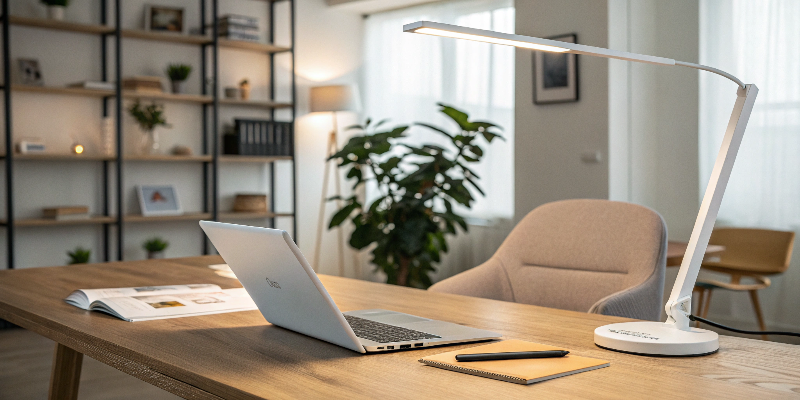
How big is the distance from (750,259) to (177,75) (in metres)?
3.79

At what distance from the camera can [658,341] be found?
3.86 ft

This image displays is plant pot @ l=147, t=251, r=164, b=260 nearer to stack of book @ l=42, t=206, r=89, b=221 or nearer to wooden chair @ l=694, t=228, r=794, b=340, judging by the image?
stack of book @ l=42, t=206, r=89, b=221

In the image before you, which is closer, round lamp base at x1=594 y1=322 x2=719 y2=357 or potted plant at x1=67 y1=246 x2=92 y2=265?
round lamp base at x1=594 y1=322 x2=719 y2=357

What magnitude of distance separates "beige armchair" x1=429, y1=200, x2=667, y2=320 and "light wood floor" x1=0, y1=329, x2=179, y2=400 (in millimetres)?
1526

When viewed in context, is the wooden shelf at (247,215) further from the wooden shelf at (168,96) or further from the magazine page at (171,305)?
the magazine page at (171,305)

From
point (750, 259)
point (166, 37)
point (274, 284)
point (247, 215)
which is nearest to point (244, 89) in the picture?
point (166, 37)

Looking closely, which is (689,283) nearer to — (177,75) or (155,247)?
(155,247)

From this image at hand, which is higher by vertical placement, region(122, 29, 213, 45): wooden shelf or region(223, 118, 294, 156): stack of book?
region(122, 29, 213, 45): wooden shelf

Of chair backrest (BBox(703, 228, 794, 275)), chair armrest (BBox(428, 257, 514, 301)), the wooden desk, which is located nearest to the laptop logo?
chair armrest (BBox(428, 257, 514, 301))

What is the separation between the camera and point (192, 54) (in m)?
5.45

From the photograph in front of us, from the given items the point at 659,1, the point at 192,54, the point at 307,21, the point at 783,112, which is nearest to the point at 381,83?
the point at 307,21

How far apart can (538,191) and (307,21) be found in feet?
8.03

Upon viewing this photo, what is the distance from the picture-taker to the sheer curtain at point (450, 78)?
18.1ft

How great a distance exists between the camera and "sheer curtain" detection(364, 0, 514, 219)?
5512 millimetres
